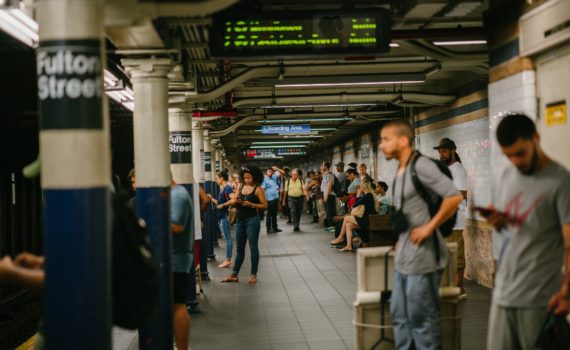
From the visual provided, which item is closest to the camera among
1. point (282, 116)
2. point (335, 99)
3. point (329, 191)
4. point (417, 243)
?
point (417, 243)

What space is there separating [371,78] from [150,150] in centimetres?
497

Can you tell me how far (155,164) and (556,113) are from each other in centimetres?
315

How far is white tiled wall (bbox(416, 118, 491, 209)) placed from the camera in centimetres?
988

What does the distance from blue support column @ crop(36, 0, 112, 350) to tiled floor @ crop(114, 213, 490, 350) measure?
359 centimetres

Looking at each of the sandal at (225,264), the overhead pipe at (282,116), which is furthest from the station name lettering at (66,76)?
the overhead pipe at (282,116)

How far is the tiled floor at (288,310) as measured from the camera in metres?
6.64

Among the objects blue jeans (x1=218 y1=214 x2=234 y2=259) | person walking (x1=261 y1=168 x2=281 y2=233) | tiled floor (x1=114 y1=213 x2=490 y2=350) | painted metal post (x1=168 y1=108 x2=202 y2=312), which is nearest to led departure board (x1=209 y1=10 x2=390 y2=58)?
tiled floor (x1=114 y1=213 x2=490 y2=350)

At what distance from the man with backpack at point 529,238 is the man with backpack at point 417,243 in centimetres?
89

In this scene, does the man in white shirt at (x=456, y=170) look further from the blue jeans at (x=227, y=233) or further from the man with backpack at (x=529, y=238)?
the blue jeans at (x=227, y=233)

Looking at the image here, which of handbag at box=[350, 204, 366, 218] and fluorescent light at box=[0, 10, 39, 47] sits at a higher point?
fluorescent light at box=[0, 10, 39, 47]

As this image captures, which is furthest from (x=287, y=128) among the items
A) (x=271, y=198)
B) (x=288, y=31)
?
(x=288, y=31)

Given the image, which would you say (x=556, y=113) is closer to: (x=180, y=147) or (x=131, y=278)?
Result: (x=131, y=278)

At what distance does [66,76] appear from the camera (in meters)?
2.98

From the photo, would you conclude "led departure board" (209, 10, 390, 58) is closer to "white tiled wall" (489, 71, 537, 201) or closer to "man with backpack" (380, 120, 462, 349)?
"white tiled wall" (489, 71, 537, 201)
